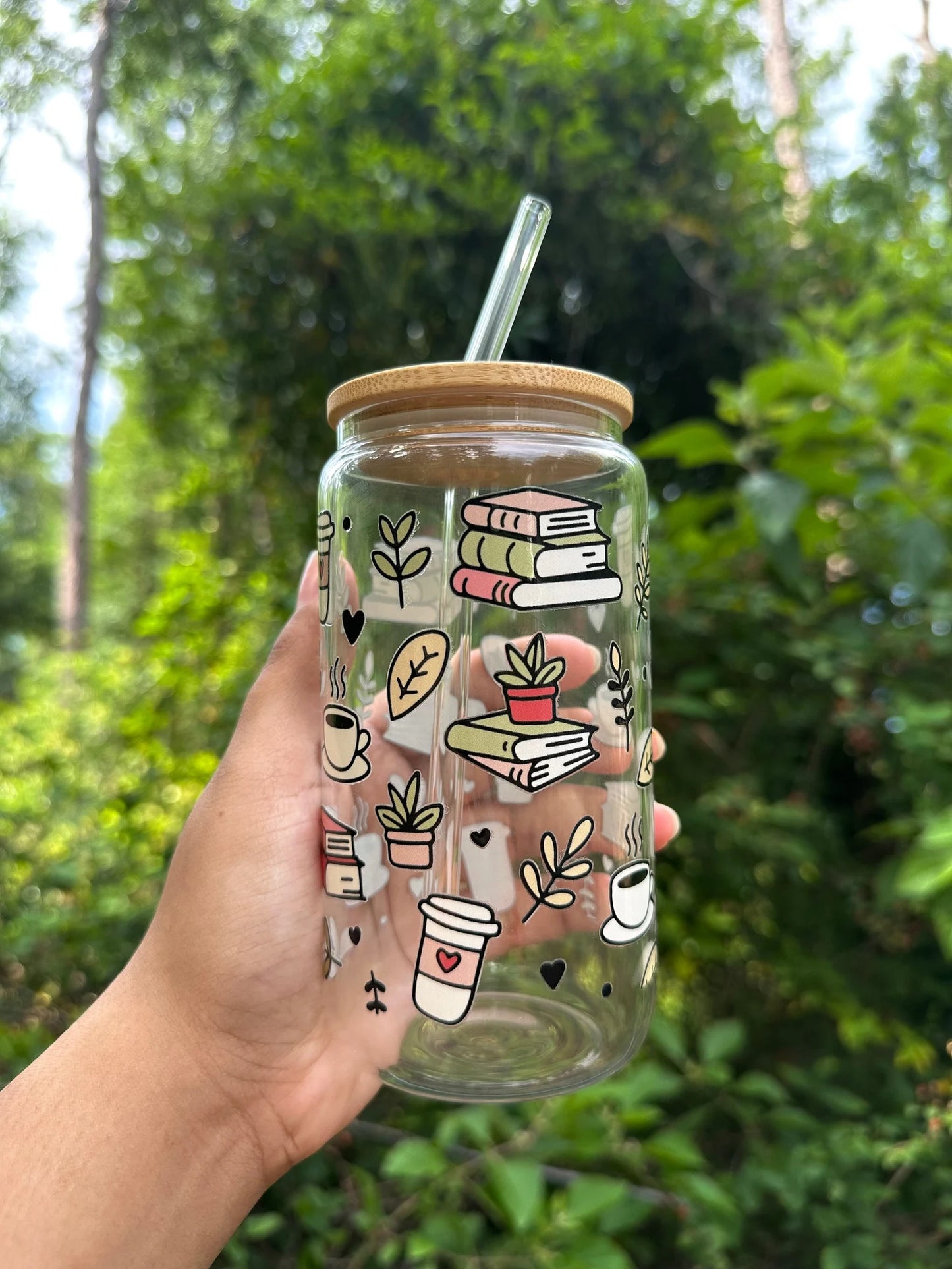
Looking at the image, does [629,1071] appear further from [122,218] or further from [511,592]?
[122,218]

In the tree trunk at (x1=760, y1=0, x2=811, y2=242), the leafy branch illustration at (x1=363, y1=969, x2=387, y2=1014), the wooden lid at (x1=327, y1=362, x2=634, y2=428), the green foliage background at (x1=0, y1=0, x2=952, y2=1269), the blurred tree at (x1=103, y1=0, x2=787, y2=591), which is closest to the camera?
the wooden lid at (x1=327, y1=362, x2=634, y2=428)

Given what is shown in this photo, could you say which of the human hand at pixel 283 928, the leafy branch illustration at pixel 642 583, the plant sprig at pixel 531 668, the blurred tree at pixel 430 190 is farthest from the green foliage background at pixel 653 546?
the plant sprig at pixel 531 668

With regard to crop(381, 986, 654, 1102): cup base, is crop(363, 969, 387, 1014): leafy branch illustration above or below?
above

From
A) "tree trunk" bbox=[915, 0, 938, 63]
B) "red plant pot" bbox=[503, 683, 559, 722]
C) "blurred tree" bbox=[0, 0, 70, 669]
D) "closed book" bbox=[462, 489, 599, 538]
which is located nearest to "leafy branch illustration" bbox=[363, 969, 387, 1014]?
"red plant pot" bbox=[503, 683, 559, 722]

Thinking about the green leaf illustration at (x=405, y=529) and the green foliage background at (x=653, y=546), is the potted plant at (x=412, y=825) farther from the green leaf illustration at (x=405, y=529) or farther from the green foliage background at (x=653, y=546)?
the green foliage background at (x=653, y=546)

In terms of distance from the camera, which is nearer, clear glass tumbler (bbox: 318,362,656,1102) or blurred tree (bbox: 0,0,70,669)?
clear glass tumbler (bbox: 318,362,656,1102)

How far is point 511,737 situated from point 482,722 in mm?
23

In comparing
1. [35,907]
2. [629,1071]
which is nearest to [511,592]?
[629,1071]

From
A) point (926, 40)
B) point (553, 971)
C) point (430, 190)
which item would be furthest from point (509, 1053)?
point (926, 40)

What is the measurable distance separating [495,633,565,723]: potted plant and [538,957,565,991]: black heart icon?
0.22m

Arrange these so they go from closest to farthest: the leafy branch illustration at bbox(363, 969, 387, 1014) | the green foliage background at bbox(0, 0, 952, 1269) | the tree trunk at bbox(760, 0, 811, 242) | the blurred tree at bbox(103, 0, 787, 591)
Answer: the leafy branch illustration at bbox(363, 969, 387, 1014)
the green foliage background at bbox(0, 0, 952, 1269)
the blurred tree at bbox(103, 0, 787, 591)
the tree trunk at bbox(760, 0, 811, 242)

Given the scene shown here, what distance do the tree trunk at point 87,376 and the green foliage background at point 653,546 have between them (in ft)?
0.11

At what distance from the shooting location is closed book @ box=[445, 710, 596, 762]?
59cm

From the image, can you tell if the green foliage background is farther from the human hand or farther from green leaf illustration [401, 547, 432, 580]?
green leaf illustration [401, 547, 432, 580]
